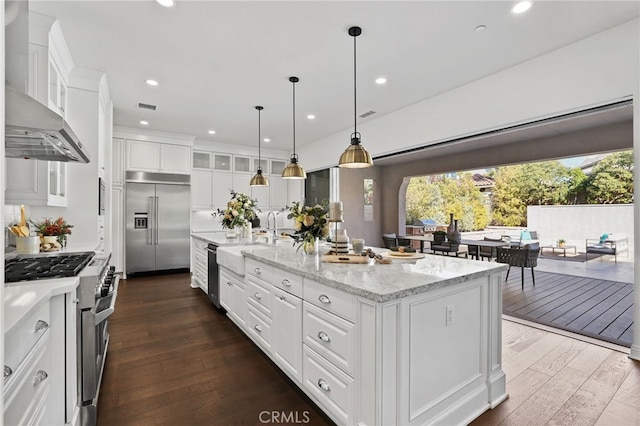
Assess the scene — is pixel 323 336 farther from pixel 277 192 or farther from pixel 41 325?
pixel 277 192

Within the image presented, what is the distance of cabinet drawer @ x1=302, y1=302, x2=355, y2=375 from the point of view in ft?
5.42

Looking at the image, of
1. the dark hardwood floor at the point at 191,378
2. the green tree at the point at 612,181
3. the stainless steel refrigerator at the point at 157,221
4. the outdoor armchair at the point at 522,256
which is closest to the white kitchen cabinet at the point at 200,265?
the dark hardwood floor at the point at 191,378

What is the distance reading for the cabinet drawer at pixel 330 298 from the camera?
65.1 inches

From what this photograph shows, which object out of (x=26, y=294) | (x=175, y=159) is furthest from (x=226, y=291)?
(x=175, y=159)

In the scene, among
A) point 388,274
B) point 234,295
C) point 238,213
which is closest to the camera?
point 388,274

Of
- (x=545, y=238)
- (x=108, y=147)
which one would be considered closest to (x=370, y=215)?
(x=545, y=238)

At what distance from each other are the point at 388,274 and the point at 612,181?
10.4 metres

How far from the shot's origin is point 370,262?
90.5 inches

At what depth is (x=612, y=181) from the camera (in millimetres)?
8695

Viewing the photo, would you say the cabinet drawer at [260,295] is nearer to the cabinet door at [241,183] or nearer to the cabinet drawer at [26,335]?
the cabinet drawer at [26,335]

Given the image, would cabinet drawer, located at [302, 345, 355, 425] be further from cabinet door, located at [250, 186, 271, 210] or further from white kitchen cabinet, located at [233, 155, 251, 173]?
white kitchen cabinet, located at [233, 155, 251, 173]

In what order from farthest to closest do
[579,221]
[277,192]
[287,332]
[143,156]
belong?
1. [579,221]
2. [277,192]
3. [143,156]
4. [287,332]

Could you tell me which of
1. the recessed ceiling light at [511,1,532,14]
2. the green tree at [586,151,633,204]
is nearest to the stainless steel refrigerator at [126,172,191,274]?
the recessed ceiling light at [511,1,532,14]

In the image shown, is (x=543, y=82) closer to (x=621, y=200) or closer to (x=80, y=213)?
(x=80, y=213)
